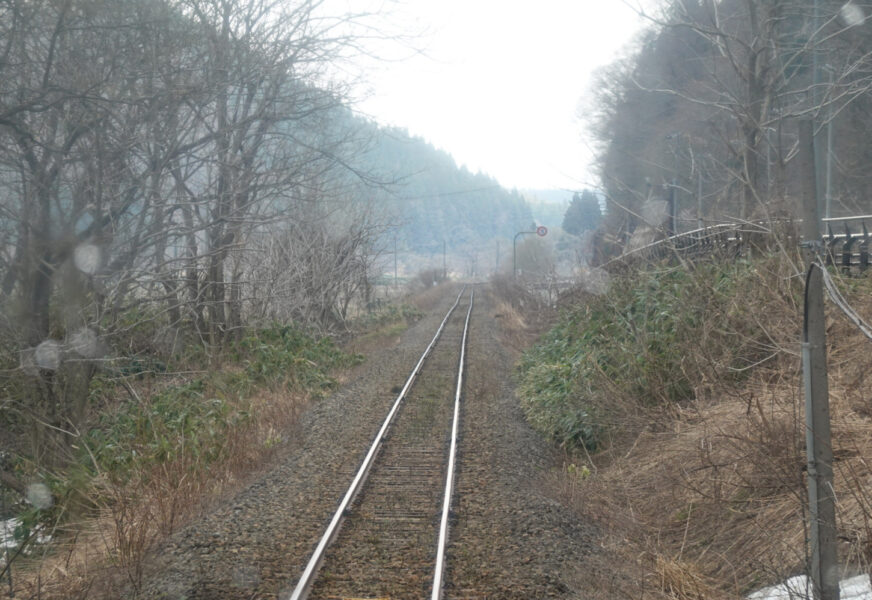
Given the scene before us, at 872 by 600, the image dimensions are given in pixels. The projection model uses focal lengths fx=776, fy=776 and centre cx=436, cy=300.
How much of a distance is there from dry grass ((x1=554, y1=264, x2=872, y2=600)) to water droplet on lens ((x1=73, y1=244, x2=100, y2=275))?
5.97 m

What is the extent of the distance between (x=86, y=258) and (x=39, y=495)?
2760 millimetres

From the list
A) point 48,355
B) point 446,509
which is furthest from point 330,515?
point 48,355

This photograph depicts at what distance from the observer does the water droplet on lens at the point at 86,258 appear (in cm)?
920

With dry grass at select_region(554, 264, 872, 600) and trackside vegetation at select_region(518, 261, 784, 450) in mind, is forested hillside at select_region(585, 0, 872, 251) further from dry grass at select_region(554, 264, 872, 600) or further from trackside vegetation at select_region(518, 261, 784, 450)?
dry grass at select_region(554, 264, 872, 600)

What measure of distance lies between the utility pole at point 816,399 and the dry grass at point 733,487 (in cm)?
59

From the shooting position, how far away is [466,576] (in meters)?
5.70

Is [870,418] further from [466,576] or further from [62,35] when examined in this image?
[62,35]

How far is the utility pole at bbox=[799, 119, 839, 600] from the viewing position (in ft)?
13.2

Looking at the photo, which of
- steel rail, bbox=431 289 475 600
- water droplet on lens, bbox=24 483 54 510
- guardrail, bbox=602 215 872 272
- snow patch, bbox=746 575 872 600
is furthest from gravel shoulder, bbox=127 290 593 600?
guardrail, bbox=602 215 872 272

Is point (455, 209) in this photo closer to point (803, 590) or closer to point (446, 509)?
point (446, 509)

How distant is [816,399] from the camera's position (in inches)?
161

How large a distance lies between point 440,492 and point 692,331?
3.84m

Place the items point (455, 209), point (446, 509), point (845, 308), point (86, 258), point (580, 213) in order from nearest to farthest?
point (845, 308)
point (446, 509)
point (86, 258)
point (580, 213)
point (455, 209)

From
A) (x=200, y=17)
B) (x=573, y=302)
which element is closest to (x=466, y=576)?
(x=200, y=17)
